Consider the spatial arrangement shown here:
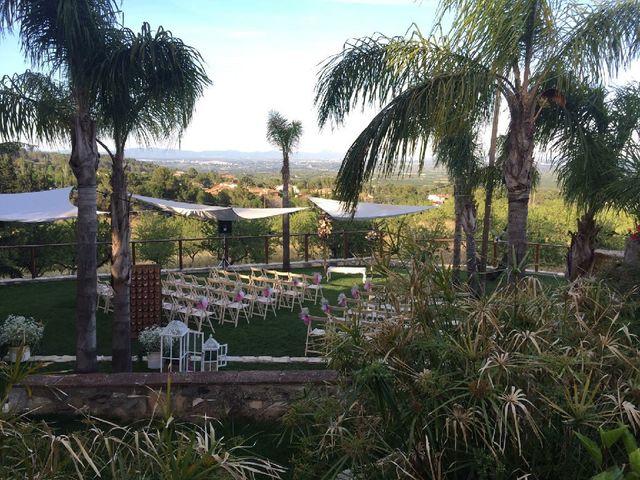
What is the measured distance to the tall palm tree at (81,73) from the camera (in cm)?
526

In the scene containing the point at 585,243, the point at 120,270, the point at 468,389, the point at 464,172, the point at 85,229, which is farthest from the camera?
the point at 464,172

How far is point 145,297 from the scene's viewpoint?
795 cm

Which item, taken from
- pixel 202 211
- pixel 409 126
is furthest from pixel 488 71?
pixel 202 211

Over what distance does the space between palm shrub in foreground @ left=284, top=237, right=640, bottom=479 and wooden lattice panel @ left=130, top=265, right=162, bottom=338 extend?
18.3 feet

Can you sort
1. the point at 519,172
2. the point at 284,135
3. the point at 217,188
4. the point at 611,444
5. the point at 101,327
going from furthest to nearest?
1. the point at 217,188
2. the point at 284,135
3. the point at 101,327
4. the point at 519,172
5. the point at 611,444

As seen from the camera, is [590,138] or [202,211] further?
[202,211]

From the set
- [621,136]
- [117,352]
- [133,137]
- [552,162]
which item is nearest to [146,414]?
[117,352]

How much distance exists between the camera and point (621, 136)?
6.03 metres

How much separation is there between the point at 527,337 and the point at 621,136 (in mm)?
4555

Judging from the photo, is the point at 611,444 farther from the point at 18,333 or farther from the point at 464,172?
the point at 464,172

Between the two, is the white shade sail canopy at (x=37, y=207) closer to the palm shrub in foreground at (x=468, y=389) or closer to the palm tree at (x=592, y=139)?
the palm tree at (x=592, y=139)

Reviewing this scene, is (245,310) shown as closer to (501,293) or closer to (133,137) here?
(133,137)

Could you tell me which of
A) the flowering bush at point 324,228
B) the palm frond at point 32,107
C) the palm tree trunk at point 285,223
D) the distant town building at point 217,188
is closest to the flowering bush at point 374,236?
the palm frond at point 32,107

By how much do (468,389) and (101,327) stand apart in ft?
23.7
